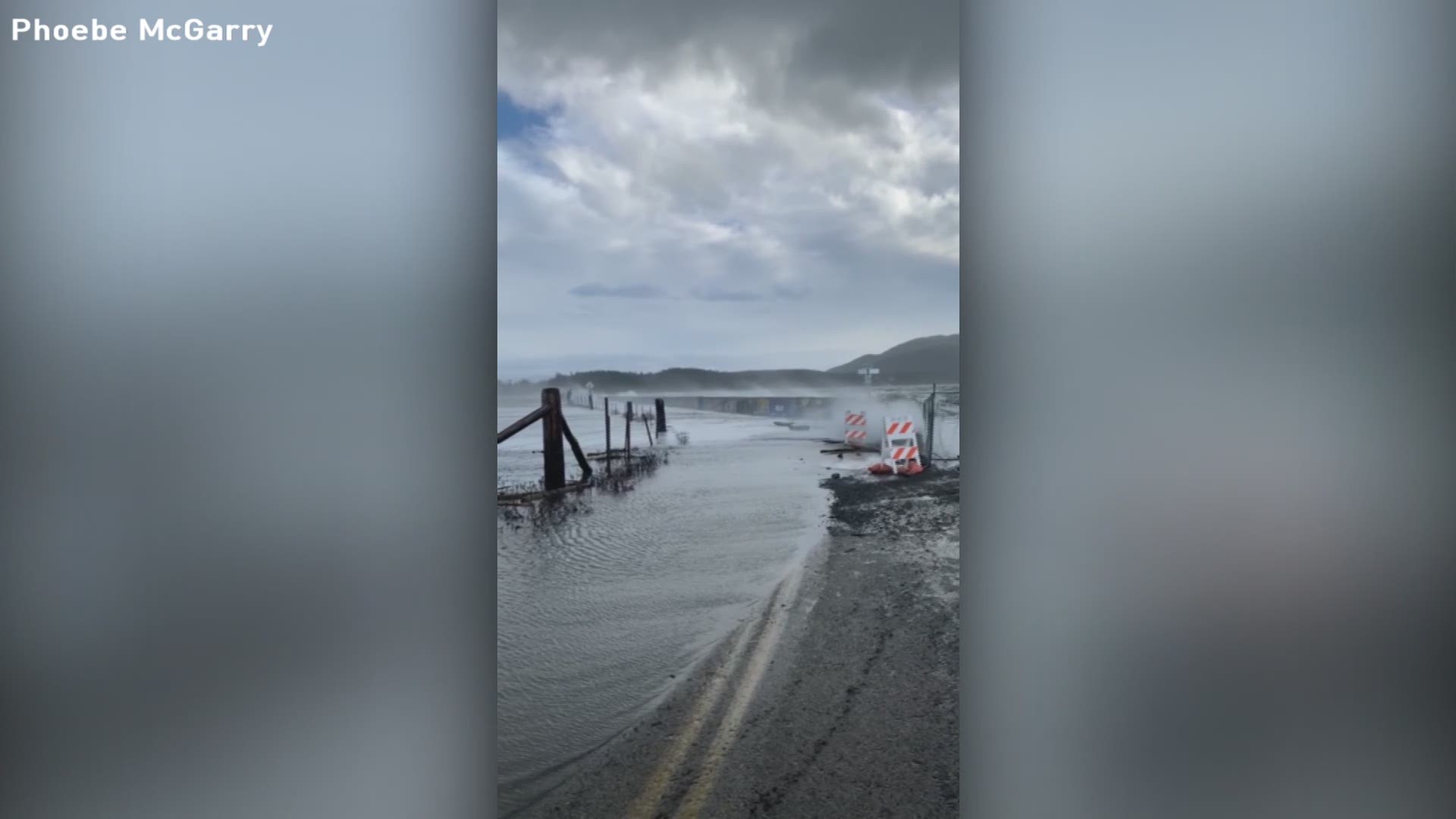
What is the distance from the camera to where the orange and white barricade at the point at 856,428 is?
112 centimetres

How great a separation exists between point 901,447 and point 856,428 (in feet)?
0.29

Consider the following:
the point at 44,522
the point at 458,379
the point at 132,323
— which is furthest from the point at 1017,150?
the point at 44,522

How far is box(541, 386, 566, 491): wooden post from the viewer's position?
1080 mm

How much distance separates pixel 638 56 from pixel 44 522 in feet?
3.75

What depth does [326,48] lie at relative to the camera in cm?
90

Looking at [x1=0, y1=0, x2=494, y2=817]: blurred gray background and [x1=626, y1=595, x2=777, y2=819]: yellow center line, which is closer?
[x1=0, y1=0, x2=494, y2=817]: blurred gray background

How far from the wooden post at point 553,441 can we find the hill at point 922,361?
578mm

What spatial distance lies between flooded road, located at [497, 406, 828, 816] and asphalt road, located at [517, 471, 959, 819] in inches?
1.6

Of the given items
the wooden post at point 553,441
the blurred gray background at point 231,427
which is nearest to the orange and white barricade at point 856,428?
the wooden post at point 553,441

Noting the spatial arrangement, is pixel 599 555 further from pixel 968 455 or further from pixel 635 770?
pixel 968 455

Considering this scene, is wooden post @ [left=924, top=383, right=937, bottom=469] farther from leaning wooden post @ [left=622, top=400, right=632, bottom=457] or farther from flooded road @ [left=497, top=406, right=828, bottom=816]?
leaning wooden post @ [left=622, top=400, right=632, bottom=457]

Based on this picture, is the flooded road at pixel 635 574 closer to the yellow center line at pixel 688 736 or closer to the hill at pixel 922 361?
the yellow center line at pixel 688 736

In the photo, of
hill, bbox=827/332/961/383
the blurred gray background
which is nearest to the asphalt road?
hill, bbox=827/332/961/383

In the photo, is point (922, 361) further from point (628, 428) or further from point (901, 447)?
point (628, 428)
